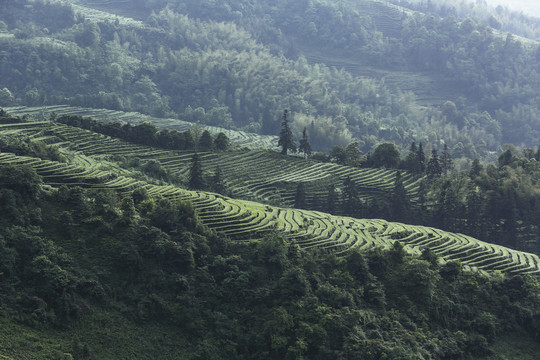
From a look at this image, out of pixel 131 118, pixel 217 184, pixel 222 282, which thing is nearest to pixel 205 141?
pixel 217 184

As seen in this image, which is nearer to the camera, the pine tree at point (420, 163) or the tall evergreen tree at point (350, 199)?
the tall evergreen tree at point (350, 199)

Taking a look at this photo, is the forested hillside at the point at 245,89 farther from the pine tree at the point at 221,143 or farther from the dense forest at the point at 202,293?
the dense forest at the point at 202,293

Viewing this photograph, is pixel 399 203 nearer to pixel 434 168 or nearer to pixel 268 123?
pixel 434 168

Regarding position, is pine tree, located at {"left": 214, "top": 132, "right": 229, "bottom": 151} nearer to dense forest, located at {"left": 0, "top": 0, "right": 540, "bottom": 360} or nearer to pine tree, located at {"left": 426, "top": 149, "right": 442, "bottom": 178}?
dense forest, located at {"left": 0, "top": 0, "right": 540, "bottom": 360}

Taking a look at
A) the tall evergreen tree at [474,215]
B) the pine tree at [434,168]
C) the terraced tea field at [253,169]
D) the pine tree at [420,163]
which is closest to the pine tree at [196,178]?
the terraced tea field at [253,169]

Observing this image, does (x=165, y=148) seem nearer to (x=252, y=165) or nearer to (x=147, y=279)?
(x=252, y=165)

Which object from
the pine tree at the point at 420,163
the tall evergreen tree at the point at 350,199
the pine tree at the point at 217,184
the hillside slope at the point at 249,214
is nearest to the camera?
the hillside slope at the point at 249,214
